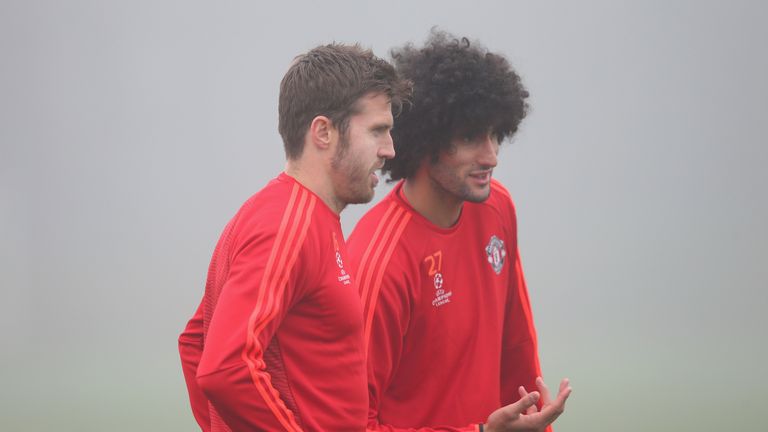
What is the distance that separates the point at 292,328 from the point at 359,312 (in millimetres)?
139

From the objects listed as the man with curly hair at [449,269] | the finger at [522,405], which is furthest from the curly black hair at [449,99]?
the finger at [522,405]

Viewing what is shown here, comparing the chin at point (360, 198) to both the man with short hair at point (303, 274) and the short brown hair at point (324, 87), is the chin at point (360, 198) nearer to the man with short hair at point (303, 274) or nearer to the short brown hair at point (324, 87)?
the man with short hair at point (303, 274)

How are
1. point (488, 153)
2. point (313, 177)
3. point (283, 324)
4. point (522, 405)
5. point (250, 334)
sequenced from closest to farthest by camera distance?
point (250, 334), point (283, 324), point (313, 177), point (522, 405), point (488, 153)

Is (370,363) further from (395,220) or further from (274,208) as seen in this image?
(274,208)

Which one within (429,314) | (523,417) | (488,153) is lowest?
(523,417)

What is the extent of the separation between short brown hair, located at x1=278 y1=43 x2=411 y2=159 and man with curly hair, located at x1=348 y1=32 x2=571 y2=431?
1.61ft

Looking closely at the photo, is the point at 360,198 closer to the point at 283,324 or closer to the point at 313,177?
the point at 313,177

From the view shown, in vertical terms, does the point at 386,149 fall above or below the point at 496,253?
above

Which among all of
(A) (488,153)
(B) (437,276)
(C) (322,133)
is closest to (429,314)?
(B) (437,276)

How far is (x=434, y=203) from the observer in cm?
251

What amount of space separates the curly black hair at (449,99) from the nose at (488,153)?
40 mm

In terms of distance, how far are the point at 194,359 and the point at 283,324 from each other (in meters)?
0.38

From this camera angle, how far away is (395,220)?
Result: 244cm

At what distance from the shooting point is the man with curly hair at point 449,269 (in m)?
2.34
